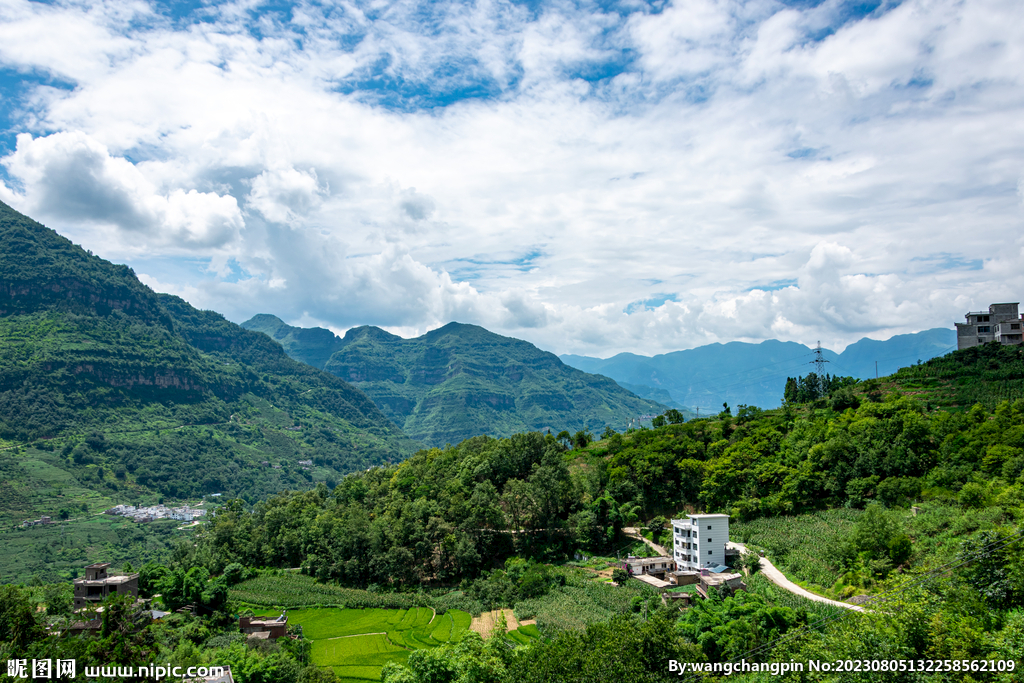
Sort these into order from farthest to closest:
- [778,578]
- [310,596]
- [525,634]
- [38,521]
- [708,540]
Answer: [38,521], [310,596], [708,540], [778,578], [525,634]

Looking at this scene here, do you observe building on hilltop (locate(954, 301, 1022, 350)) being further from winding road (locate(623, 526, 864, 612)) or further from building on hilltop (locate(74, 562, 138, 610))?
building on hilltop (locate(74, 562, 138, 610))

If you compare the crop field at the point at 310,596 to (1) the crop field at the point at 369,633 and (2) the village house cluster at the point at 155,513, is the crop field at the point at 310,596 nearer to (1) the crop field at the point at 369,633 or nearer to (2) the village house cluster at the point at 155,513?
(1) the crop field at the point at 369,633

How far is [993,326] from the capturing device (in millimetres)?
65938

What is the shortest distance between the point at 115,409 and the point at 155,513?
185ft

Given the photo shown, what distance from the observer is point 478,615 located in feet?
124

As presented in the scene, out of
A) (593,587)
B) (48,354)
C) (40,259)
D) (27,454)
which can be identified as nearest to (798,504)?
(593,587)

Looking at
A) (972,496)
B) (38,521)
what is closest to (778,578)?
(972,496)

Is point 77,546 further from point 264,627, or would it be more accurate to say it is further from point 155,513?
point 264,627

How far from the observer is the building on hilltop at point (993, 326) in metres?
63.5

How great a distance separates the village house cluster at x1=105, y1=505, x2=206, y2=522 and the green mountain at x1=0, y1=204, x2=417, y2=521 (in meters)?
4.59

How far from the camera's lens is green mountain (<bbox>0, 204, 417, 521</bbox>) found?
10575 centimetres

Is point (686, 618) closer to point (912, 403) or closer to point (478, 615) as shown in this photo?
point (478, 615)

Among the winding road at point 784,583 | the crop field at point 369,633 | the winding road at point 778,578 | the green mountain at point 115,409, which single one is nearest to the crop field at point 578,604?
the crop field at point 369,633

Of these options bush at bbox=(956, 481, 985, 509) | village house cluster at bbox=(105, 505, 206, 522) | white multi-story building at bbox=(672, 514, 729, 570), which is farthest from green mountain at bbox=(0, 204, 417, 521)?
bush at bbox=(956, 481, 985, 509)
